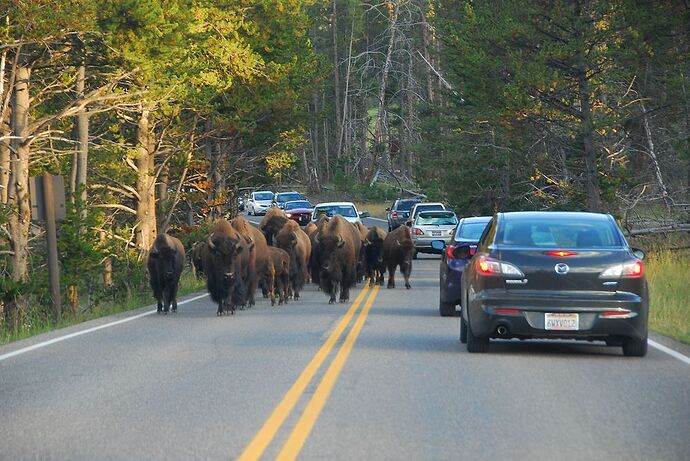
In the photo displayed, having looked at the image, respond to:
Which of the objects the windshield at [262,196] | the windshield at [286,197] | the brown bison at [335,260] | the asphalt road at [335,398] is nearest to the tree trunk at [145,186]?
the brown bison at [335,260]

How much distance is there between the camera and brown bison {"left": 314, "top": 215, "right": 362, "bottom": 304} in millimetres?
24531

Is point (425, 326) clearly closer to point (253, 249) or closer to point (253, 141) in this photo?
point (253, 249)

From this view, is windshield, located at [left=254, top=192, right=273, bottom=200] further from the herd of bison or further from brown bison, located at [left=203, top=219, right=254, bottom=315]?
brown bison, located at [left=203, top=219, right=254, bottom=315]

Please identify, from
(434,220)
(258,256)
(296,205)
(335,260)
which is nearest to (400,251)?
(335,260)

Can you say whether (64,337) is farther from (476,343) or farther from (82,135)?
(82,135)

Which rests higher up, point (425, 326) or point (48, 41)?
point (48, 41)

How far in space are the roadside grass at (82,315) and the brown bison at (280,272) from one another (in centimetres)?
268

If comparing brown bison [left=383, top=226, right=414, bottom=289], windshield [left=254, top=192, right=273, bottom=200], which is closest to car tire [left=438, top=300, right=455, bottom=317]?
brown bison [left=383, top=226, right=414, bottom=289]

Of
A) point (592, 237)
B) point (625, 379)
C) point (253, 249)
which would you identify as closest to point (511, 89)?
point (253, 249)

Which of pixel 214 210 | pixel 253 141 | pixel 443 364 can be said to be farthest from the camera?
pixel 214 210

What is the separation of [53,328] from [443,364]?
28.9ft

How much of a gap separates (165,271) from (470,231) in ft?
17.3

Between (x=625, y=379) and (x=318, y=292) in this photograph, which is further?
(x=318, y=292)

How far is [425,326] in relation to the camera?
61.9ft
